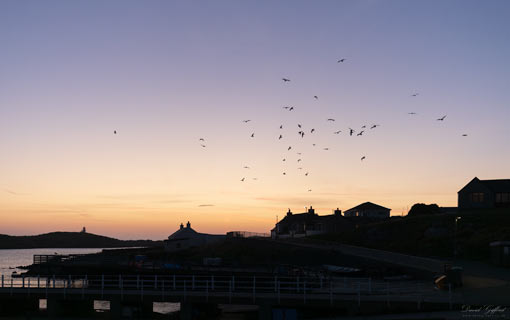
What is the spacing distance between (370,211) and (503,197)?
148 feet

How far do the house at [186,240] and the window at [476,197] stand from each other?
5491 cm

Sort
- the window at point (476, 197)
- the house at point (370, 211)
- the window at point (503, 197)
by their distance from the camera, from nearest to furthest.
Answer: the window at point (503, 197) → the window at point (476, 197) → the house at point (370, 211)

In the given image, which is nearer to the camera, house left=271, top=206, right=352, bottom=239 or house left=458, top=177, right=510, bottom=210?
house left=458, top=177, right=510, bottom=210

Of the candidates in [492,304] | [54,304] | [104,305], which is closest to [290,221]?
[104,305]

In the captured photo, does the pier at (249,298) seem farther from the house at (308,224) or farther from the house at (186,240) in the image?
the house at (308,224)

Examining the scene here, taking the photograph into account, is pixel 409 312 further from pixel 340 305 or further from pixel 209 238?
pixel 209 238

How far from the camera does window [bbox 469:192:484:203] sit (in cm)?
Result: 10975

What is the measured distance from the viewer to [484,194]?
110m

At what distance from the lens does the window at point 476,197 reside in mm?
109750

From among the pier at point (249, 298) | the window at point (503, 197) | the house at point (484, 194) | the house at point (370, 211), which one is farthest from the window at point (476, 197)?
the pier at point (249, 298)

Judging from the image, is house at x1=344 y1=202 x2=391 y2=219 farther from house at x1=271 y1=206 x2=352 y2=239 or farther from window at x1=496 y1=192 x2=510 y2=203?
window at x1=496 y1=192 x2=510 y2=203

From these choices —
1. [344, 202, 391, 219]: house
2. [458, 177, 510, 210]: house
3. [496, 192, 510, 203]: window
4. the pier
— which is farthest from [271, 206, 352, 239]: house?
the pier

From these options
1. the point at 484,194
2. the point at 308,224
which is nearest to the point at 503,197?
the point at 484,194

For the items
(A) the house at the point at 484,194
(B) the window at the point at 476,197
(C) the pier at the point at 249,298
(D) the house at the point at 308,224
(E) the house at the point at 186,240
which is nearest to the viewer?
(C) the pier at the point at 249,298
